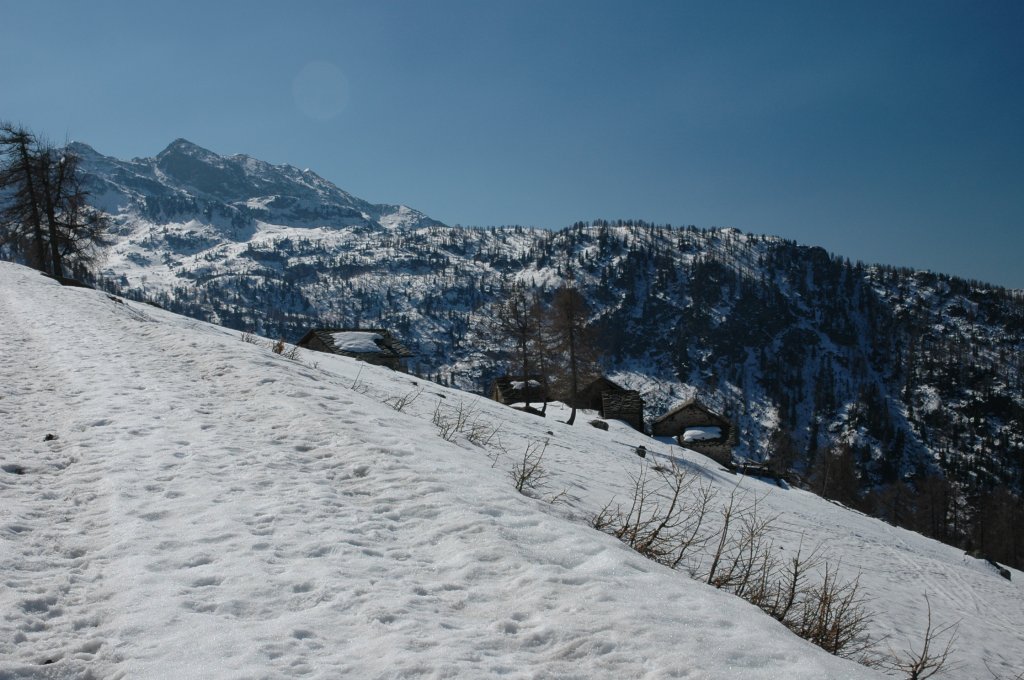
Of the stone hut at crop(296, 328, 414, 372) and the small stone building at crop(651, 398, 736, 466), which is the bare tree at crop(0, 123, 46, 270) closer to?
the stone hut at crop(296, 328, 414, 372)

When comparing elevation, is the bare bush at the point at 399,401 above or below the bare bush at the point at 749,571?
above

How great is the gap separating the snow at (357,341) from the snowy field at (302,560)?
90.7 feet

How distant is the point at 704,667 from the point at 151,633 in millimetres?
3252

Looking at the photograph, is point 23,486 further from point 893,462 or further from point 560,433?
point 893,462

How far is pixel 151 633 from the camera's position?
295 cm

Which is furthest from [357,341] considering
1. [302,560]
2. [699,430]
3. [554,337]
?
[302,560]

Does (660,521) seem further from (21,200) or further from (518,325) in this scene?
(21,200)

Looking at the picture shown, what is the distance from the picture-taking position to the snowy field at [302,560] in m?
2.90

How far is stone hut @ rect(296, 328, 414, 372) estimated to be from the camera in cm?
3609

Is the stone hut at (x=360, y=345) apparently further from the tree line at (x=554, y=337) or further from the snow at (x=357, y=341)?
the tree line at (x=554, y=337)

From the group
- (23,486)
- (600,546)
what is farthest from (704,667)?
(23,486)

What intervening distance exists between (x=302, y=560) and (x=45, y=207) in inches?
1431

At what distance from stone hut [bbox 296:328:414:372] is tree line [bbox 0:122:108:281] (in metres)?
13.7

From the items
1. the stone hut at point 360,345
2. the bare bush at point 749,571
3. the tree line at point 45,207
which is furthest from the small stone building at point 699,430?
the tree line at point 45,207
